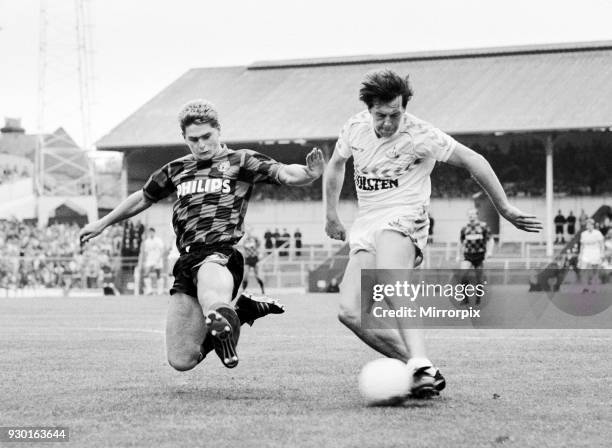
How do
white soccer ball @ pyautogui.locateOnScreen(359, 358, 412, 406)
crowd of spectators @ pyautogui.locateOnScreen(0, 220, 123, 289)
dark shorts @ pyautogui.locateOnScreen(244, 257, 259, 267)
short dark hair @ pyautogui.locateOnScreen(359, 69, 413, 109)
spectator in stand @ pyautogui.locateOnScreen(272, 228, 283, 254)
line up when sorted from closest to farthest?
white soccer ball @ pyautogui.locateOnScreen(359, 358, 412, 406) → short dark hair @ pyautogui.locateOnScreen(359, 69, 413, 109) → dark shorts @ pyautogui.locateOnScreen(244, 257, 259, 267) → crowd of spectators @ pyautogui.locateOnScreen(0, 220, 123, 289) → spectator in stand @ pyautogui.locateOnScreen(272, 228, 283, 254)

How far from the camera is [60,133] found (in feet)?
275

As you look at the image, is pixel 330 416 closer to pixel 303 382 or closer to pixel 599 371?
pixel 303 382

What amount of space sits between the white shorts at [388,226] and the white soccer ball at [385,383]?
1001mm

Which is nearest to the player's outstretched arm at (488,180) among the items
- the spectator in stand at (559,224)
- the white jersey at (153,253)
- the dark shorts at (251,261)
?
the white jersey at (153,253)

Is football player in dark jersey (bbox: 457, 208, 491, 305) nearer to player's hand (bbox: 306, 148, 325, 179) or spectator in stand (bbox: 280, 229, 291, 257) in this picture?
player's hand (bbox: 306, 148, 325, 179)

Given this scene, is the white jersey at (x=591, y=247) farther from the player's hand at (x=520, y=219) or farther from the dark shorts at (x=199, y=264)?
the dark shorts at (x=199, y=264)

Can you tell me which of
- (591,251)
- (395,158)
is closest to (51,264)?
(591,251)

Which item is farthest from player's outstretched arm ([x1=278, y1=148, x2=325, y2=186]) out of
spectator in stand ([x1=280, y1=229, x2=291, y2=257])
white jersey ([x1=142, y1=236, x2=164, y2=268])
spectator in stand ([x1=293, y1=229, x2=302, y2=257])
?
spectator in stand ([x1=293, y1=229, x2=302, y2=257])

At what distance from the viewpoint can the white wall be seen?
4597 cm

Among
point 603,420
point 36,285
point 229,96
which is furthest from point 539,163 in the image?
point 603,420

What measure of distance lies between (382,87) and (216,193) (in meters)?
1.44

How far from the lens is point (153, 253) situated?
106 ft

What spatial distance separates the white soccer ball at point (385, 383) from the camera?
22.6ft

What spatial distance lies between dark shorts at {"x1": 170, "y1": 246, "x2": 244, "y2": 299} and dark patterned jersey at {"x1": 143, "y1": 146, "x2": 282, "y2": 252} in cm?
6
